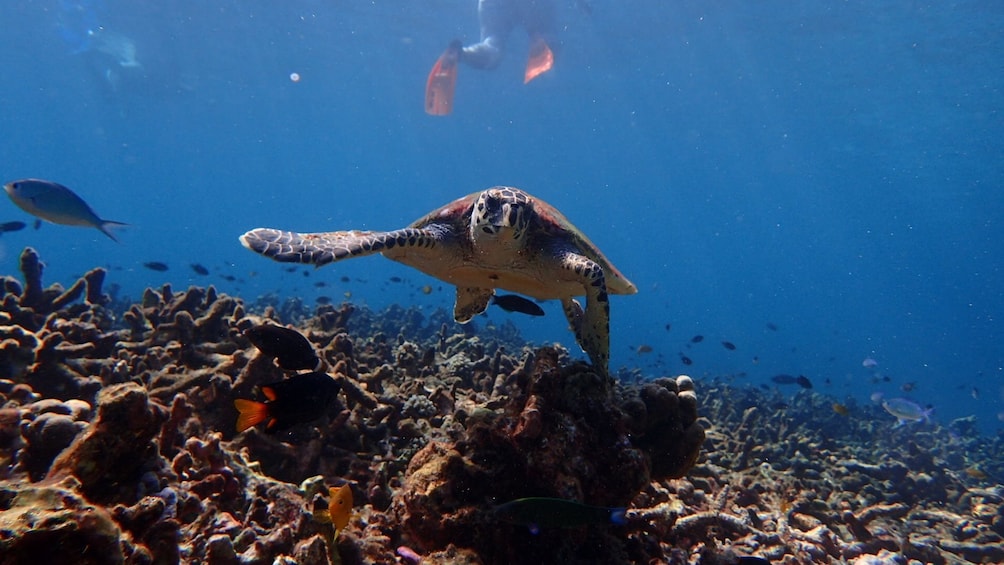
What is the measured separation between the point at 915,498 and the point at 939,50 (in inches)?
1193

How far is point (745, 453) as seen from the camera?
7.15 metres

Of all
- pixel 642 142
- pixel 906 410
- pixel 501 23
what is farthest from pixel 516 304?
pixel 642 142

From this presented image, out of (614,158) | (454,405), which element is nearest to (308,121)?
(614,158)

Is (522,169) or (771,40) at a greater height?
(522,169)

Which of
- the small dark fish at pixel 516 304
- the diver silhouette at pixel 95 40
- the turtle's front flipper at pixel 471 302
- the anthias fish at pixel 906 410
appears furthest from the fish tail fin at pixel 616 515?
the diver silhouette at pixel 95 40

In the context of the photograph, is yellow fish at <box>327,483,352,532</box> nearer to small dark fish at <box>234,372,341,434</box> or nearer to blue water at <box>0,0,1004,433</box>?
small dark fish at <box>234,372,341,434</box>

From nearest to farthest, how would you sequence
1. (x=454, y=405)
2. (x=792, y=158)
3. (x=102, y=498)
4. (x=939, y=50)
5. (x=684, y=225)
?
(x=102, y=498)
(x=454, y=405)
(x=939, y=50)
(x=792, y=158)
(x=684, y=225)

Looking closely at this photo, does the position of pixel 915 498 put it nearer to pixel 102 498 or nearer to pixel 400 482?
pixel 400 482

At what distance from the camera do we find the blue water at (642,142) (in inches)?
1198

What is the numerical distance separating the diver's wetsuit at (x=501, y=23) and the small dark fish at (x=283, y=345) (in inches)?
1048

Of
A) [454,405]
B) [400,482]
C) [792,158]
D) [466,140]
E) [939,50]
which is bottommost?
[400,482]

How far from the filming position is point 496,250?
5035 mm

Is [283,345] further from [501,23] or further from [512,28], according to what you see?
[512,28]

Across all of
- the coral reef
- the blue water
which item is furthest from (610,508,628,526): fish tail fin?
the blue water
